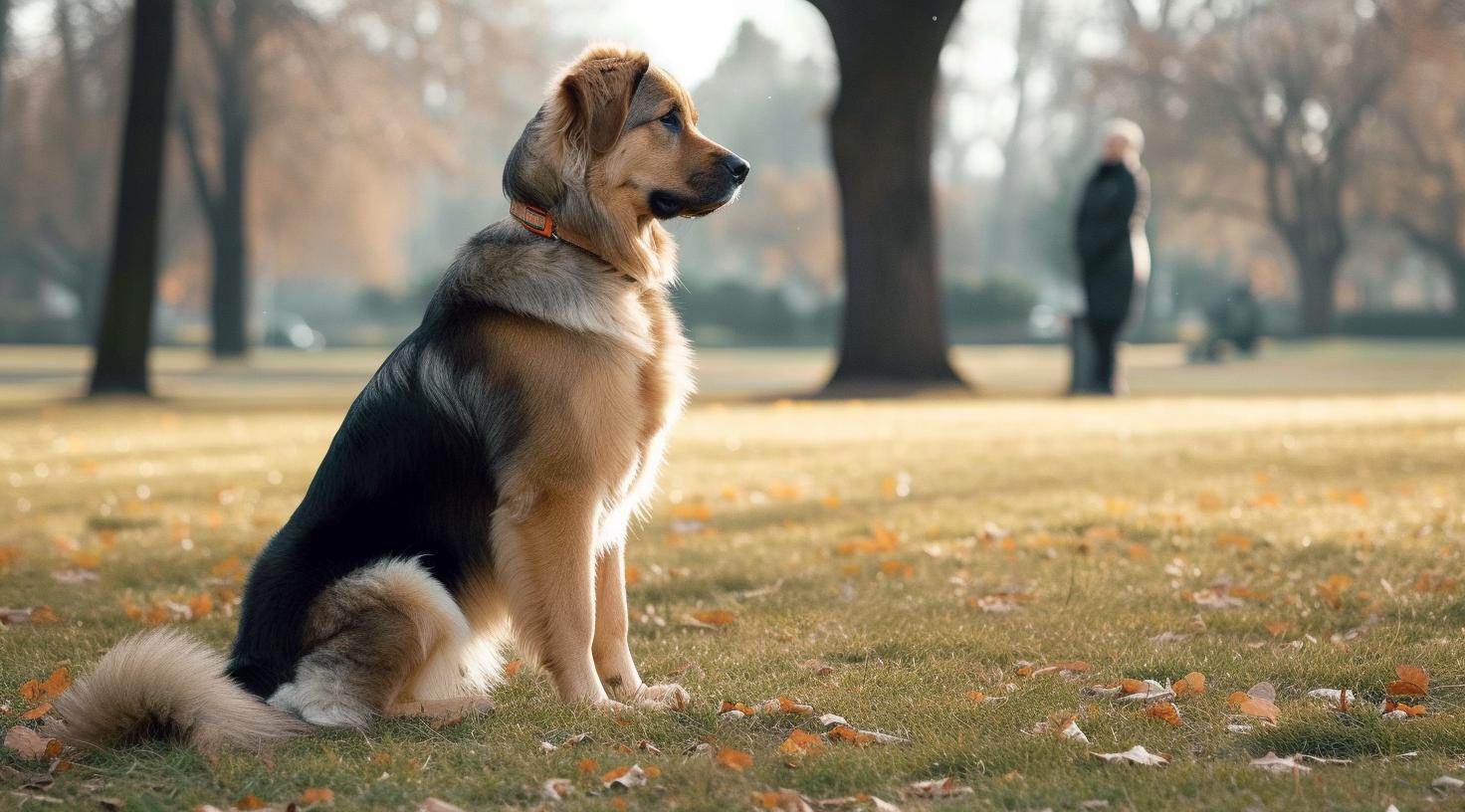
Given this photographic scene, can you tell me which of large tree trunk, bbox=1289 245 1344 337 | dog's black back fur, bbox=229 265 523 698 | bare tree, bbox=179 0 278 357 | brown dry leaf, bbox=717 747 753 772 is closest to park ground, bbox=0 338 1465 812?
brown dry leaf, bbox=717 747 753 772

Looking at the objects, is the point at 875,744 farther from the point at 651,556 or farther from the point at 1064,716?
the point at 651,556

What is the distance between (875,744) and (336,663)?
5.32ft

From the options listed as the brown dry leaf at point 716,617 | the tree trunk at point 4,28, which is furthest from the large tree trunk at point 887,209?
the tree trunk at point 4,28

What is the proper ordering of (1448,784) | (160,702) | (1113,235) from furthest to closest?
(1113,235) < (160,702) < (1448,784)

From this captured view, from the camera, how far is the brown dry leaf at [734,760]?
3.90 meters

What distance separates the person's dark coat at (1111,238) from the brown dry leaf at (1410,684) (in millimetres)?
13845

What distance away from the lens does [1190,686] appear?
182 inches

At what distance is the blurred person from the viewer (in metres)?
17.8

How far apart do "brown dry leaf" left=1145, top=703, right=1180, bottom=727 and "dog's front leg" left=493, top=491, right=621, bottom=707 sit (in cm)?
166

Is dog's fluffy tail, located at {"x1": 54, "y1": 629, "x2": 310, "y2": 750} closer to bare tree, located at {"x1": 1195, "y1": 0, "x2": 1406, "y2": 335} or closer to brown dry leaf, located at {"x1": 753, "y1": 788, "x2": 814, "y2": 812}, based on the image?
brown dry leaf, located at {"x1": 753, "y1": 788, "x2": 814, "y2": 812}

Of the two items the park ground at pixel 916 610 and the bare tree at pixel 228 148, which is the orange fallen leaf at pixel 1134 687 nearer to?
the park ground at pixel 916 610

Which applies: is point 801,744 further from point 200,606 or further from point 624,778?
point 200,606

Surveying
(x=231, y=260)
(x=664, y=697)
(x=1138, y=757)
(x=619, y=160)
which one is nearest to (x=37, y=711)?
(x=664, y=697)

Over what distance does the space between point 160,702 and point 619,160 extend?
7.09ft
